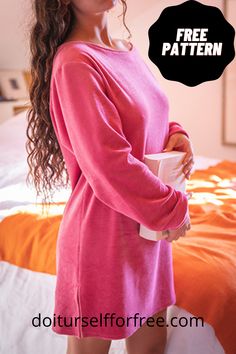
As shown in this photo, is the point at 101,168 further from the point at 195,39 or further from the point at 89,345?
the point at 195,39

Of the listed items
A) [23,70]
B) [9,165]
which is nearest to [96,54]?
[9,165]

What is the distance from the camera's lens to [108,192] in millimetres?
688

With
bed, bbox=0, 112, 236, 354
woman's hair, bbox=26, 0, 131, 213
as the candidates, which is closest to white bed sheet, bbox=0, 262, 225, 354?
bed, bbox=0, 112, 236, 354

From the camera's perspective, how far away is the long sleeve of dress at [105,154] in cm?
66

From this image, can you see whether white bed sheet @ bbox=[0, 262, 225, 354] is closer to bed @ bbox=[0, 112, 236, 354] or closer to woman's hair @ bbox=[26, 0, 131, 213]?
bed @ bbox=[0, 112, 236, 354]

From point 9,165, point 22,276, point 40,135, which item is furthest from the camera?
point 9,165

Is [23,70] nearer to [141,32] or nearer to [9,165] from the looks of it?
[9,165]

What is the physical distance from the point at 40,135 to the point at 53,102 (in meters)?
0.14

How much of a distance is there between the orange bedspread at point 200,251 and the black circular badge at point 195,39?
4.09 ft

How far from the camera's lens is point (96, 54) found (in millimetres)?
708

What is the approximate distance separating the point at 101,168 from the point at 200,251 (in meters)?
0.64

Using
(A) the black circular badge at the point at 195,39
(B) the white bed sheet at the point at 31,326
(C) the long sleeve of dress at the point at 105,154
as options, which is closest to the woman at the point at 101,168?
(C) the long sleeve of dress at the point at 105,154

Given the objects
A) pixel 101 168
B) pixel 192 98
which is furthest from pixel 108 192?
pixel 192 98

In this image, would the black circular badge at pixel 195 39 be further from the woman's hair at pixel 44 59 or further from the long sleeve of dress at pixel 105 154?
the long sleeve of dress at pixel 105 154
